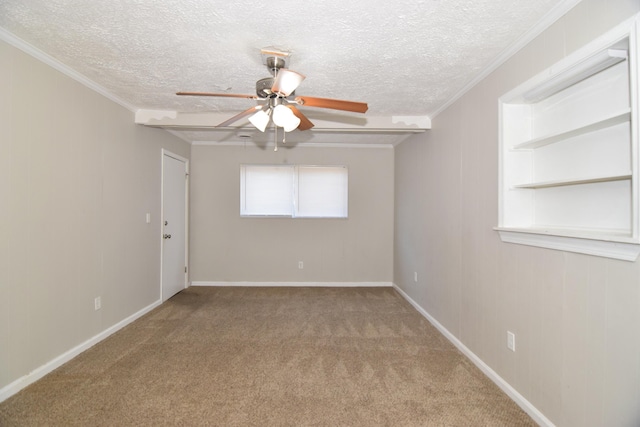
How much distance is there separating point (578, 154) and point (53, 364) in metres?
3.85

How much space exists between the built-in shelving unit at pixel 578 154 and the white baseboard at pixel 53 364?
347cm

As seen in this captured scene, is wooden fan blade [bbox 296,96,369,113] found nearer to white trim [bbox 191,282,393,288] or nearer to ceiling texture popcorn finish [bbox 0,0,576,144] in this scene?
ceiling texture popcorn finish [bbox 0,0,576,144]

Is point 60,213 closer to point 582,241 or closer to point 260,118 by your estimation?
point 260,118

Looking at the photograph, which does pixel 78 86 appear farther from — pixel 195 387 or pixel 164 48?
pixel 195 387

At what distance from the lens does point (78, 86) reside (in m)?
2.67

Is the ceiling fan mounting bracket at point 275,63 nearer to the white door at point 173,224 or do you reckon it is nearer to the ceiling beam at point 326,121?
the ceiling beam at point 326,121

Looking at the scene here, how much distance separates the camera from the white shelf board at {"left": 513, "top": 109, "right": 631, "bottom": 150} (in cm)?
138

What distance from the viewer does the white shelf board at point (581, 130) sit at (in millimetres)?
1383

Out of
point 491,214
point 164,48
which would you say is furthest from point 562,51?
point 164,48

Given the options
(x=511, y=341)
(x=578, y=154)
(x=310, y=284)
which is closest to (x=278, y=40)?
(x=578, y=154)

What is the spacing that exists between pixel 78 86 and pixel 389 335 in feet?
12.0

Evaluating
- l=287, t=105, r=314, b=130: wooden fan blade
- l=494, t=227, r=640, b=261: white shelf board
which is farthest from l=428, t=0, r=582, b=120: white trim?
l=287, t=105, r=314, b=130: wooden fan blade

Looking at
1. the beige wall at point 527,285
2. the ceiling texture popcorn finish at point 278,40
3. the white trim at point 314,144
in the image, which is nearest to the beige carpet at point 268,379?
the beige wall at point 527,285

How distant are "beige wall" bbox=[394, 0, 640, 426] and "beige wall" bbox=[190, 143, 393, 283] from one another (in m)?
1.59
